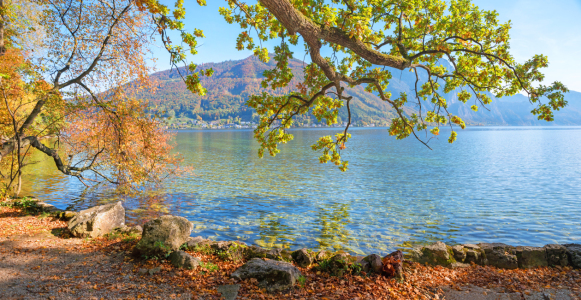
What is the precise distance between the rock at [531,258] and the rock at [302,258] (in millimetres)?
7217

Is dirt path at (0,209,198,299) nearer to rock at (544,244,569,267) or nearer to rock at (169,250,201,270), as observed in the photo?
rock at (169,250,201,270)

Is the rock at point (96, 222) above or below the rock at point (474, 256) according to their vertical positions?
above

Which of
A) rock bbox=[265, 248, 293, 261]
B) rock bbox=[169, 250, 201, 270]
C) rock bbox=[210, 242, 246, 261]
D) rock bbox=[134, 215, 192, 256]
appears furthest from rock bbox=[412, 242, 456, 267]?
rock bbox=[134, 215, 192, 256]

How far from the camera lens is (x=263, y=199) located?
22500 mm

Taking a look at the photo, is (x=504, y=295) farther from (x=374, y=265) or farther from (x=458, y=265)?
(x=374, y=265)

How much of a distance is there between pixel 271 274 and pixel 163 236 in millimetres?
3983

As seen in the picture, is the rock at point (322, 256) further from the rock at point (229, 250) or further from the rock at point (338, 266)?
the rock at point (229, 250)

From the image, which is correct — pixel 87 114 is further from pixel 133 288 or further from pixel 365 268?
pixel 365 268

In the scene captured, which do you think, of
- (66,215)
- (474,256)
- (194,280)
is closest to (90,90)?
(66,215)

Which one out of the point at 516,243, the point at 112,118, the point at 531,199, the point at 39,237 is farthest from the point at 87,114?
the point at 531,199

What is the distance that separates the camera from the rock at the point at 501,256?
10266mm

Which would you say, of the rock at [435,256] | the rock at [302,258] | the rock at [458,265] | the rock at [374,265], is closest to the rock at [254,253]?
the rock at [302,258]

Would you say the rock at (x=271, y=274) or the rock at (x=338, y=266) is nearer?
the rock at (x=271, y=274)

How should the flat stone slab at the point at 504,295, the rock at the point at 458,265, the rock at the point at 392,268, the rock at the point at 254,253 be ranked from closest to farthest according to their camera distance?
the flat stone slab at the point at 504,295 < the rock at the point at 392,268 < the rock at the point at 254,253 < the rock at the point at 458,265
